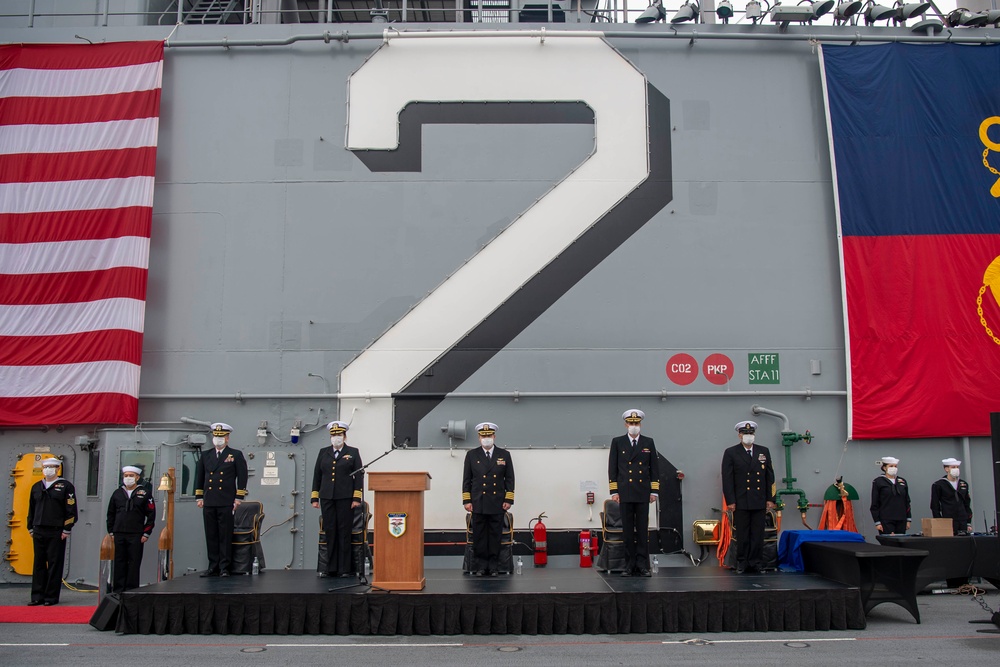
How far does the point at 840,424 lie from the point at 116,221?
1012 cm

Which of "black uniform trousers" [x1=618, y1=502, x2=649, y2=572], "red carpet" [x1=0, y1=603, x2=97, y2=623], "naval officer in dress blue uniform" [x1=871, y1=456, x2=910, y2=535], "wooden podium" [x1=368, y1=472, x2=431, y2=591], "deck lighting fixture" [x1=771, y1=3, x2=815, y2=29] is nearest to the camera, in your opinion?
"wooden podium" [x1=368, y1=472, x2=431, y2=591]

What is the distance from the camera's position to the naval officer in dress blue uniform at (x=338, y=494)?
346 inches

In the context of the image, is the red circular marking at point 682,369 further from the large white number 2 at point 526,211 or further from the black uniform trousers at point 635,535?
the black uniform trousers at point 635,535

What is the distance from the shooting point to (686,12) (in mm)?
11438

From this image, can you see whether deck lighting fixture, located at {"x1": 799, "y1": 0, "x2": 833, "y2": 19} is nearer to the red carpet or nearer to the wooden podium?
the wooden podium

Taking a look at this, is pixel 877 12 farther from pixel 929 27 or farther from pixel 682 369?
pixel 682 369

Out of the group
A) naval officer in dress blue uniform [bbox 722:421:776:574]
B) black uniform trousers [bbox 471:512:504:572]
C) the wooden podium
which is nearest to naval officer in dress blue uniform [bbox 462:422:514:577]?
black uniform trousers [bbox 471:512:504:572]

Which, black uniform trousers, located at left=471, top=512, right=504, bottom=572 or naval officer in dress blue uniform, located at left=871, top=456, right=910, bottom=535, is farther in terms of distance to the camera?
naval officer in dress blue uniform, located at left=871, top=456, right=910, bottom=535

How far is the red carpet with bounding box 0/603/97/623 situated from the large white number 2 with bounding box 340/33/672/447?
3.63 m

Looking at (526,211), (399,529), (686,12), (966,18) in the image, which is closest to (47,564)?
(399,529)

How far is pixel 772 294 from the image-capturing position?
11062 millimetres

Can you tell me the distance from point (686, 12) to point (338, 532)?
27.5ft

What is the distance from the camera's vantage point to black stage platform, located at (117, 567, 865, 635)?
23.9 ft

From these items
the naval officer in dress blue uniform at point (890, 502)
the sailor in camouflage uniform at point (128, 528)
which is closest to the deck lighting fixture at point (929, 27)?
the naval officer in dress blue uniform at point (890, 502)
